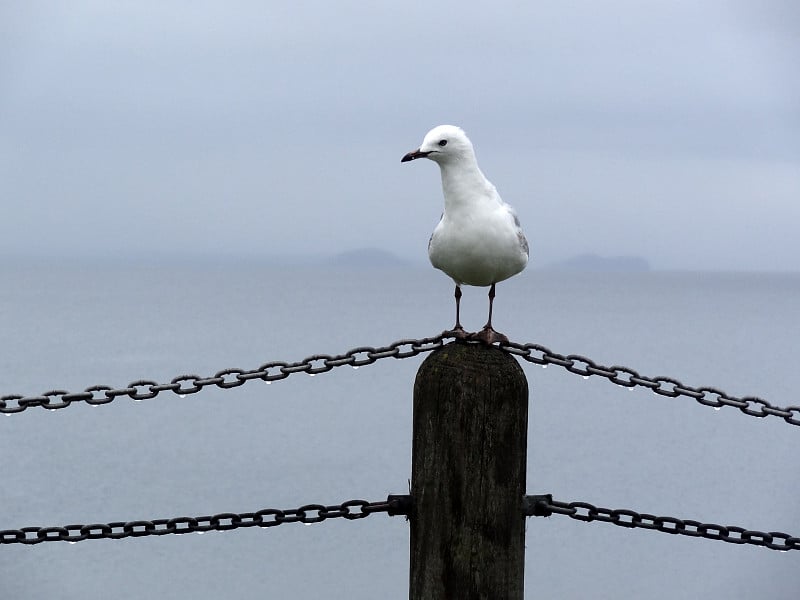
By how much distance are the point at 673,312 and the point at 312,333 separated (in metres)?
64.5

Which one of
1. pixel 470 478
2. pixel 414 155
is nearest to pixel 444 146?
pixel 414 155

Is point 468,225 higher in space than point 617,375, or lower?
higher

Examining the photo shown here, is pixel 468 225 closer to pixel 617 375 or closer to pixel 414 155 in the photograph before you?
pixel 414 155

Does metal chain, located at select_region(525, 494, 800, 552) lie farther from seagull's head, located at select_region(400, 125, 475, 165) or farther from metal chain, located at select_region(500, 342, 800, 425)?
seagull's head, located at select_region(400, 125, 475, 165)

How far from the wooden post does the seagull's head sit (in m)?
1.32

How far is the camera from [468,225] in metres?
3.89

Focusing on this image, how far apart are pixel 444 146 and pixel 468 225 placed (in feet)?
1.40

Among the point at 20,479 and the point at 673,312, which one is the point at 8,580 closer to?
the point at 20,479

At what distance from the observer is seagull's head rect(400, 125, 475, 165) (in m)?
4.07

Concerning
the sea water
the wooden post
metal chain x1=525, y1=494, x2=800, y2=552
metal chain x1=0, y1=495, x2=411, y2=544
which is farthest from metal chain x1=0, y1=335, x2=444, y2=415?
the sea water

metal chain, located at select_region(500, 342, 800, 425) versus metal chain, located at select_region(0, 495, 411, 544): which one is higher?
metal chain, located at select_region(500, 342, 800, 425)

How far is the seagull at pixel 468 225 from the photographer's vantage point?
12.7ft

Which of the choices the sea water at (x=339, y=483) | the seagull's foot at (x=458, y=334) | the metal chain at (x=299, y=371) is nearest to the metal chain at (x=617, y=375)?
the metal chain at (x=299, y=371)

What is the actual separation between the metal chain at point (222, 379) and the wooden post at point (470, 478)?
1.04 ft
